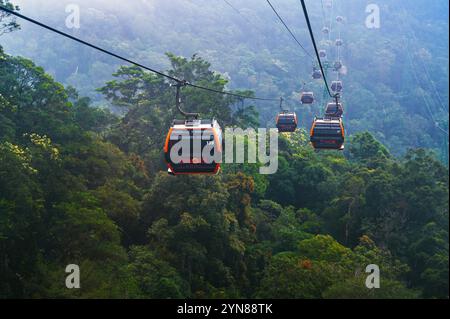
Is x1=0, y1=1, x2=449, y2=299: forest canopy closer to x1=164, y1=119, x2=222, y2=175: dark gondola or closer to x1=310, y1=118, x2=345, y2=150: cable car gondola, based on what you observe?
x1=310, y1=118, x2=345, y2=150: cable car gondola

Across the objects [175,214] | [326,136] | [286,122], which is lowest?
[175,214]

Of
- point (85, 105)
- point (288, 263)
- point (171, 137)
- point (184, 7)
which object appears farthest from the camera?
point (184, 7)

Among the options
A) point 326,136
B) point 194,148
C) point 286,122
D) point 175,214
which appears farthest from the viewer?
point 175,214

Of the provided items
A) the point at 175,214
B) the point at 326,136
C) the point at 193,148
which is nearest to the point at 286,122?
the point at 175,214

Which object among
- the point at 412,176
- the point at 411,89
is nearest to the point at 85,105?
the point at 412,176

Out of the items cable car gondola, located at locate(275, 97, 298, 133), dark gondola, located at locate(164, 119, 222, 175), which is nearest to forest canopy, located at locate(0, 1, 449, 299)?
cable car gondola, located at locate(275, 97, 298, 133)

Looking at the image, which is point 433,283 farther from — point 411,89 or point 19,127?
point 411,89

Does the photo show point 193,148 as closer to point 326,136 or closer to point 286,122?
point 326,136

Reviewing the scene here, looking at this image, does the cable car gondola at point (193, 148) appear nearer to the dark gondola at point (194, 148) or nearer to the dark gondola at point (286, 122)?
the dark gondola at point (194, 148)

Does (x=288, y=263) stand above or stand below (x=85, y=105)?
below
